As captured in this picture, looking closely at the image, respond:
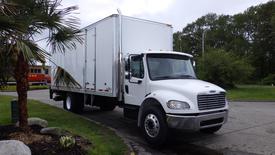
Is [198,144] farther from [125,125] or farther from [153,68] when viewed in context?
[125,125]

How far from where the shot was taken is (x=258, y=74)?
71000mm

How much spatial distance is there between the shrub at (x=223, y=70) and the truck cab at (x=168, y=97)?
21054 millimetres

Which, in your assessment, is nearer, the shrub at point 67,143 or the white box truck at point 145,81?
the shrub at point 67,143

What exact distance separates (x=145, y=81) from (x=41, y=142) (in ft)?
11.3

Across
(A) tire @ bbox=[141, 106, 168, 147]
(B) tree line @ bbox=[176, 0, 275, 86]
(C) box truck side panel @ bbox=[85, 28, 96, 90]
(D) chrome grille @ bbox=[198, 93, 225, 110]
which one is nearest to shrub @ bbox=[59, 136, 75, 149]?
(A) tire @ bbox=[141, 106, 168, 147]

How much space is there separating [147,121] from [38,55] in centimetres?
350

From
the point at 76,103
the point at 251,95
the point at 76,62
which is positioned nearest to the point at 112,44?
the point at 76,62

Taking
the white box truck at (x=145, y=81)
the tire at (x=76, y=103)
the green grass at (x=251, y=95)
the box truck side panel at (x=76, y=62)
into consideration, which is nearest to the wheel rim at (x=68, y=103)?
the tire at (x=76, y=103)

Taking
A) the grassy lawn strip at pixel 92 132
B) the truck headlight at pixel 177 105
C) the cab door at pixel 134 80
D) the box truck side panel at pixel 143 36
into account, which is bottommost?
the grassy lawn strip at pixel 92 132

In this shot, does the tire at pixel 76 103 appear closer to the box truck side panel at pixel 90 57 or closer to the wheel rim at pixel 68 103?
the wheel rim at pixel 68 103

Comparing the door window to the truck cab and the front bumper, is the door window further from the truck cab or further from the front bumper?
the front bumper

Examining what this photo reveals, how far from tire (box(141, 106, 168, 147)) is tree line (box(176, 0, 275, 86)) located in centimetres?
5354

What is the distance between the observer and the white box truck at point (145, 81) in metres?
8.26

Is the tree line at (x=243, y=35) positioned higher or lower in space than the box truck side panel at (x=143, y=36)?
higher
